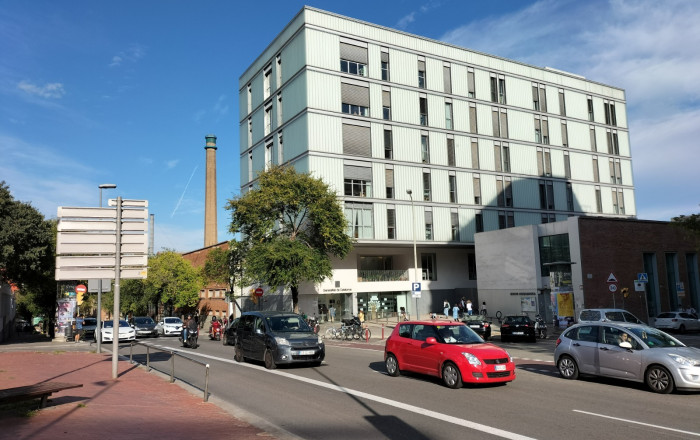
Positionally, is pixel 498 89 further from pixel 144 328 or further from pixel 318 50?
pixel 144 328

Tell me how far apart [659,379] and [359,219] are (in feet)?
107

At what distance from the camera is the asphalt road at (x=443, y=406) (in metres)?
8.30

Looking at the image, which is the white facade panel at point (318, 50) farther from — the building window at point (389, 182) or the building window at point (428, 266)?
the building window at point (428, 266)

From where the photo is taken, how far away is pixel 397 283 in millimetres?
47250

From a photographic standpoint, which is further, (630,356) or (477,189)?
(477,189)

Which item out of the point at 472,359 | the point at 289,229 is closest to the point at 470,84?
the point at 289,229

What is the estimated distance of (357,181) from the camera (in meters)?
44.2

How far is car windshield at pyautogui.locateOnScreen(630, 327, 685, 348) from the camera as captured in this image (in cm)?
1247

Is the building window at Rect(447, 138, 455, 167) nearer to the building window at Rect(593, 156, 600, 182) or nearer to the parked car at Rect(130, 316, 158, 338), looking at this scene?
the building window at Rect(593, 156, 600, 182)

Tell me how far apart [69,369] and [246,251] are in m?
25.6

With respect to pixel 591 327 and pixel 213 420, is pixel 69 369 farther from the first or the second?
pixel 591 327

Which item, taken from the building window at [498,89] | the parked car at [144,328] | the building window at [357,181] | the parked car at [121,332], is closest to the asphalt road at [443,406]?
the parked car at [121,332]

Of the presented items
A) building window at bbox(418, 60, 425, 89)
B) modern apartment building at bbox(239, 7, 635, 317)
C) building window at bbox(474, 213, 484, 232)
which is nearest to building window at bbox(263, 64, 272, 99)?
modern apartment building at bbox(239, 7, 635, 317)

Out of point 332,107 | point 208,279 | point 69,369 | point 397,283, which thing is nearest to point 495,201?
point 397,283
